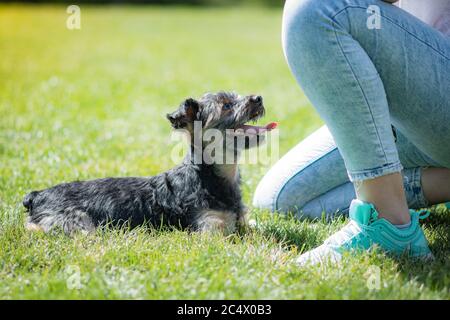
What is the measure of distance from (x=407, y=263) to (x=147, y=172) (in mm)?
2875

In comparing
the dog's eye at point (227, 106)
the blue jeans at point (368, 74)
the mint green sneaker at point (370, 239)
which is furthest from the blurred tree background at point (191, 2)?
the mint green sneaker at point (370, 239)

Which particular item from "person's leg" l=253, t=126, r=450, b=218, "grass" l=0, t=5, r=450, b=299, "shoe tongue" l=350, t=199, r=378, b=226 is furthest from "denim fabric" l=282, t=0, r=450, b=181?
"person's leg" l=253, t=126, r=450, b=218

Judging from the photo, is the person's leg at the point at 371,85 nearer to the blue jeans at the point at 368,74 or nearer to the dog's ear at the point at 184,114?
the blue jeans at the point at 368,74

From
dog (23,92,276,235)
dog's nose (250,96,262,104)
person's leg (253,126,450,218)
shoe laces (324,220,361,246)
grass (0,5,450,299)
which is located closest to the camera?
grass (0,5,450,299)

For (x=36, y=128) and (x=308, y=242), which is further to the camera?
(x=36, y=128)

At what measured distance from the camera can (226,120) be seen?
4105mm

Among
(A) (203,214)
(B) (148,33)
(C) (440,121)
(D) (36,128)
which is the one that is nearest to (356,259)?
(C) (440,121)

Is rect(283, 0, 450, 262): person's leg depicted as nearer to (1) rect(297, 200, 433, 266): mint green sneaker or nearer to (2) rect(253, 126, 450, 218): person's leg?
(1) rect(297, 200, 433, 266): mint green sneaker

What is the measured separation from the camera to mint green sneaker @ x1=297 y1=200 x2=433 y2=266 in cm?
307

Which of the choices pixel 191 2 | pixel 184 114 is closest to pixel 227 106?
pixel 184 114

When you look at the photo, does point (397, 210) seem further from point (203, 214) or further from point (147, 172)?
point (147, 172)

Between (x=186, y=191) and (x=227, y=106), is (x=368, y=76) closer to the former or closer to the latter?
(x=227, y=106)

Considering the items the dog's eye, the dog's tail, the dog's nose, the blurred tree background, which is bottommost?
the dog's tail

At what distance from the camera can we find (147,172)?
535cm
